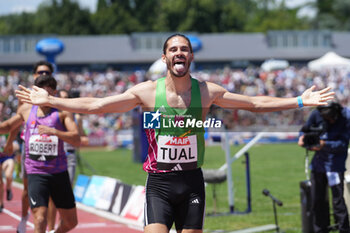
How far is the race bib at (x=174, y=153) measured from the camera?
542cm

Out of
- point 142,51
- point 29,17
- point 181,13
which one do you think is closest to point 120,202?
point 142,51

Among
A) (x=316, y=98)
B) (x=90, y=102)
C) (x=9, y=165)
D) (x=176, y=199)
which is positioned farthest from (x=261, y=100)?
(x=9, y=165)

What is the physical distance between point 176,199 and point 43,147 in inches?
98.2

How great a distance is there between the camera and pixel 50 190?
730 cm

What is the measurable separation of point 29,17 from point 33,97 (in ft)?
414

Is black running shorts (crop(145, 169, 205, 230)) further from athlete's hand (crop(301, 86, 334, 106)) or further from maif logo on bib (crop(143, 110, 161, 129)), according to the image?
athlete's hand (crop(301, 86, 334, 106))

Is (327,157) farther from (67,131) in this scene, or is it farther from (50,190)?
(50,190)

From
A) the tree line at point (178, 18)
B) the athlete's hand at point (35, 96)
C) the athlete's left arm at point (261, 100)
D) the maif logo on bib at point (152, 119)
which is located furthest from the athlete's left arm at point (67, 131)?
the tree line at point (178, 18)

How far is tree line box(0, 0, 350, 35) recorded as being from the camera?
90.9 meters

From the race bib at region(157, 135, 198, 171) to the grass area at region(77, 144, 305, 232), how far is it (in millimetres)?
5086

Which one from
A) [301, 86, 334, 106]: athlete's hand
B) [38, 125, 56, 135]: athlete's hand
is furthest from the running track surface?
[301, 86, 334, 106]: athlete's hand

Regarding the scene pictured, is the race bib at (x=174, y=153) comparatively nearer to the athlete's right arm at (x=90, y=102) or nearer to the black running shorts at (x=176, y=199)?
the black running shorts at (x=176, y=199)

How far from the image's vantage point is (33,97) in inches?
216

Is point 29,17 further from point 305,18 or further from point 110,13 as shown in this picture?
point 305,18
